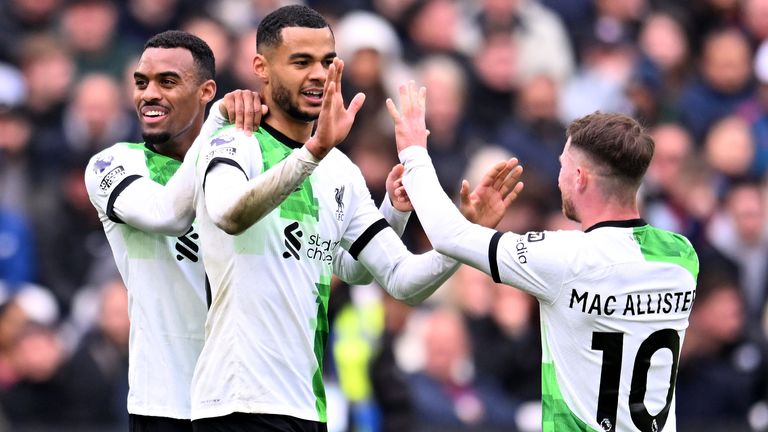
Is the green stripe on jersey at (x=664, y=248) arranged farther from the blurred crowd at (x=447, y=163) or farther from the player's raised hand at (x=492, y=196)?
the blurred crowd at (x=447, y=163)

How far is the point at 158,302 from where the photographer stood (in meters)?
7.25

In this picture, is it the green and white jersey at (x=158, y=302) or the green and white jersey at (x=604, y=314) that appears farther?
the green and white jersey at (x=158, y=302)

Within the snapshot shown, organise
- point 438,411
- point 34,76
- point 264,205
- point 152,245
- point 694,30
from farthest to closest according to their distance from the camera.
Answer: point 694,30 < point 34,76 < point 438,411 < point 152,245 < point 264,205

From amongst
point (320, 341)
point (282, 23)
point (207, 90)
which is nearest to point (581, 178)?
point (320, 341)

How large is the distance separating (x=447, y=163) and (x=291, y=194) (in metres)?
6.49

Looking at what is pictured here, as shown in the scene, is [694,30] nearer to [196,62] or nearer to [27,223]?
→ [27,223]

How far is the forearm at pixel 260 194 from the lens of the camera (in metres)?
6.26

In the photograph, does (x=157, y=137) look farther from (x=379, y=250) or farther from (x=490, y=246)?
(x=490, y=246)

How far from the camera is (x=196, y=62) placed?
24.3 ft

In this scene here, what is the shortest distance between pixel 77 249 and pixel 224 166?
5.93 m

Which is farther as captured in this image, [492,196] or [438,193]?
[492,196]

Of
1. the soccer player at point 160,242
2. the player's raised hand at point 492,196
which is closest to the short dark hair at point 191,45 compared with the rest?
the soccer player at point 160,242

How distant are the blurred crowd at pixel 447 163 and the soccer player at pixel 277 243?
4.30 meters

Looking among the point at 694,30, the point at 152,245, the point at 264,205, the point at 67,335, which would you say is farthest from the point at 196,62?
the point at 694,30
